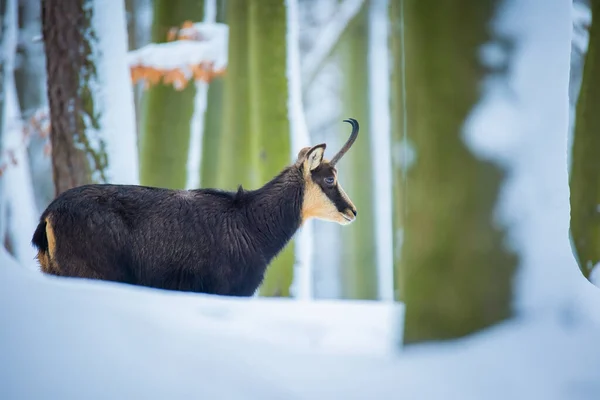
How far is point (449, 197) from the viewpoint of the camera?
2.95 m

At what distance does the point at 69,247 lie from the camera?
3.97 m

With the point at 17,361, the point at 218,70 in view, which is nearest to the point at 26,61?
the point at 218,70

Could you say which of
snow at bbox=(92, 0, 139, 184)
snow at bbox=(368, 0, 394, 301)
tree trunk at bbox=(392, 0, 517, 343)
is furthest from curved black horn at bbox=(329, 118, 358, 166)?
snow at bbox=(368, 0, 394, 301)

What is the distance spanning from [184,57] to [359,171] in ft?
15.9

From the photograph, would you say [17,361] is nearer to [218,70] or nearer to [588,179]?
[588,179]

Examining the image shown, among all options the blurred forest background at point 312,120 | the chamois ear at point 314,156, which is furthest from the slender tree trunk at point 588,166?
the chamois ear at point 314,156

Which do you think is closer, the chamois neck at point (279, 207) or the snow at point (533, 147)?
the snow at point (533, 147)

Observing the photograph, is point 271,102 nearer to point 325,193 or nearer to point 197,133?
point 197,133

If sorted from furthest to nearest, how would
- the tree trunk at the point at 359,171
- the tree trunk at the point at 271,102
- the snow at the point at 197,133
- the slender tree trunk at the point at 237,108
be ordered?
the tree trunk at the point at 359,171
the snow at the point at 197,133
the slender tree trunk at the point at 237,108
the tree trunk at the point at 271,102

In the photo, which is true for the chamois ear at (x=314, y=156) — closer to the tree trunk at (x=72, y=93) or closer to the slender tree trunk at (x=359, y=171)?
the tree trunk at (x=72, y=93)

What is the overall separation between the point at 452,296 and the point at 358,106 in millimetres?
8999

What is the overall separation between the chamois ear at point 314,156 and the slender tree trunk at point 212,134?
3.73m

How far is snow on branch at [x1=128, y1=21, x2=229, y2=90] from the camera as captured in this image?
7.62 meters

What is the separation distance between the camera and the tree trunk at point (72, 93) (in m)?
5.84
